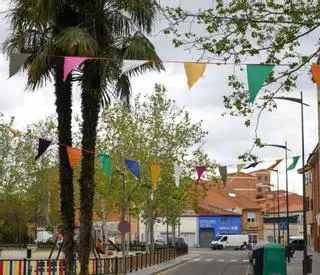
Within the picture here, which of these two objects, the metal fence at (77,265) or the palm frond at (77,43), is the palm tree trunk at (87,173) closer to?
the palm frond at (77,43)

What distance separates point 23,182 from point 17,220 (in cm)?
1964

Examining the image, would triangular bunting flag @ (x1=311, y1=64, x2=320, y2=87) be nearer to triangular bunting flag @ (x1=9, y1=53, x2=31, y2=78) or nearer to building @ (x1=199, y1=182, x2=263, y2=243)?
triangular bunting flag @ (x1=9, y1=53, x2=31, y2=78)

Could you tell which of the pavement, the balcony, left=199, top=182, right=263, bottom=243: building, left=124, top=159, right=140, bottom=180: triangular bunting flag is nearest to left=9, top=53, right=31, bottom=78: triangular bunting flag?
left=124, top=159, right=140, bottom=180: triangular bunting flag

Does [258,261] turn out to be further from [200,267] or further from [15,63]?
[200,267]

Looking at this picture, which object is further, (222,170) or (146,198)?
(146,198)

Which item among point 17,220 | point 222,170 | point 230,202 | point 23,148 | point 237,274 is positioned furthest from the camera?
point 230,202

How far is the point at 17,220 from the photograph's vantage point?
80688 millimetres

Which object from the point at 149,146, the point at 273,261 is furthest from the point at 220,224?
the point at 273,261

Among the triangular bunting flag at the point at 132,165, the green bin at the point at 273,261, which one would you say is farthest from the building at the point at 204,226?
the green bin at the point at 273,261

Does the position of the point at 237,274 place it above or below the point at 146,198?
below

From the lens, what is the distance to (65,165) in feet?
64.2

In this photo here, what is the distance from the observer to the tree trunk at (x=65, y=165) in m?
19.2

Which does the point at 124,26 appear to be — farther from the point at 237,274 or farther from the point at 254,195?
the point at 254,195

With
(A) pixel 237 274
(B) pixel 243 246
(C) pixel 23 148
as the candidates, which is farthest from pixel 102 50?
(B) pixel 243 246
